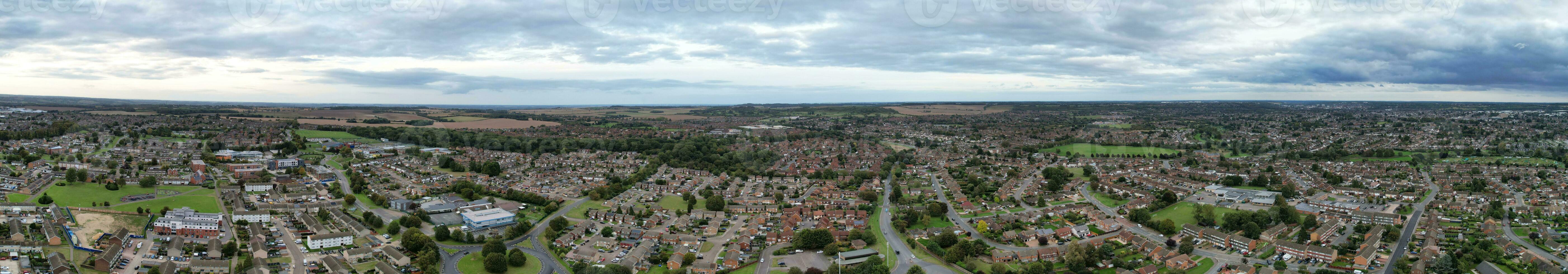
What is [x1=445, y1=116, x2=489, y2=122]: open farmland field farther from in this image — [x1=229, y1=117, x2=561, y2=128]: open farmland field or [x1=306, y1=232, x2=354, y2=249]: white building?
[x1=306, y1=232, x2=354, y2=249]: white building

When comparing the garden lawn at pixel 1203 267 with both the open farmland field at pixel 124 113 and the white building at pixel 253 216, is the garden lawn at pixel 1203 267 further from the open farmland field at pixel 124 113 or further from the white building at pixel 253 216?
the open farmland field at pixel 124 113

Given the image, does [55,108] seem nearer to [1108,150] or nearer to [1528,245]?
[1108,150]

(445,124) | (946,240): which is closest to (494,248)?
(946,240)

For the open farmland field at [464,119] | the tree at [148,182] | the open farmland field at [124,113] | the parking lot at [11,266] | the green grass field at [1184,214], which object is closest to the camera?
the parking lot at [11,266]

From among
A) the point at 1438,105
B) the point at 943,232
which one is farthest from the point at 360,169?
the point at 1438,105

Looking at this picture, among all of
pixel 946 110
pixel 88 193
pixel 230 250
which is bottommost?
pixel 946 110

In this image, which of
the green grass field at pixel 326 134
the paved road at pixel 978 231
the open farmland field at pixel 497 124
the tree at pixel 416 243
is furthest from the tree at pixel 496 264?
the open farmland field at pixel 497 124
